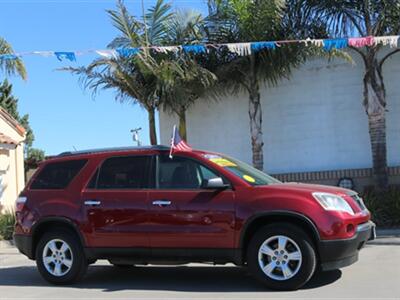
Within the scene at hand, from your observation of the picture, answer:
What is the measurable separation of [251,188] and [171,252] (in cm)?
133

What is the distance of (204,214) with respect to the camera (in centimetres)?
744

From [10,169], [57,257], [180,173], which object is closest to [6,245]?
[10,169]

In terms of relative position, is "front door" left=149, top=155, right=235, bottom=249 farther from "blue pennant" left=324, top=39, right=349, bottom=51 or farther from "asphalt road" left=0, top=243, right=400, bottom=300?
"blue pennant" left=324, top=39, right=349, bottom=51

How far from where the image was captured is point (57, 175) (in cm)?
851

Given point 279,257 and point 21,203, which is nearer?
point 279,257

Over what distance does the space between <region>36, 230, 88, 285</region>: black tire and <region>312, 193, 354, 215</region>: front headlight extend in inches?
130

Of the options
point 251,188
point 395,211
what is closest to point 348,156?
point 395,211

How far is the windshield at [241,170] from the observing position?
25.3 ft

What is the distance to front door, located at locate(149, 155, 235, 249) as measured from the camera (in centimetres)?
738

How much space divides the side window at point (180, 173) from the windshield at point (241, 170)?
0.68 feet

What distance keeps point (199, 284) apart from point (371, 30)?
862 centimetres

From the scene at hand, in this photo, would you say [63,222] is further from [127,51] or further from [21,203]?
[127,51]

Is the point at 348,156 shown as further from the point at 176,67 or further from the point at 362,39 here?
the point at 176,67

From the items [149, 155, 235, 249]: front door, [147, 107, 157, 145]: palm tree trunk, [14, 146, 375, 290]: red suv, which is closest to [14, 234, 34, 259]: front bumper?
[14, 146, 375, 290]: red suv
